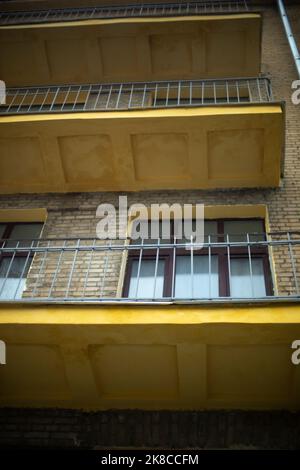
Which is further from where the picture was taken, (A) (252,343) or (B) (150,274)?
(B) (150,274)

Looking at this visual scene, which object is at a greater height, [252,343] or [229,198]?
[229,198]

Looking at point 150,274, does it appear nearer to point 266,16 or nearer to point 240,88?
point 240,88

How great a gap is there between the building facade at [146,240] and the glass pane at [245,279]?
2cm

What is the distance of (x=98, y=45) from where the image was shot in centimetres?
848

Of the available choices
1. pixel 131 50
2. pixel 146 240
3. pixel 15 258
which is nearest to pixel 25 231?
pixel 15 258

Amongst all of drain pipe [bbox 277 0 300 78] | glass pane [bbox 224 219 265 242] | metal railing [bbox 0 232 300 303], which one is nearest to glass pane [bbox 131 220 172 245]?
metal railing [bbox 0 232 300 303]

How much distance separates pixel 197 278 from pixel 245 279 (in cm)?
60

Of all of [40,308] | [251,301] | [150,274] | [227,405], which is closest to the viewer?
[251,301]

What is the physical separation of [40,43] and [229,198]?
526 cm

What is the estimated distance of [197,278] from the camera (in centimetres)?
539

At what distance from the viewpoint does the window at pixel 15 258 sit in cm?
536

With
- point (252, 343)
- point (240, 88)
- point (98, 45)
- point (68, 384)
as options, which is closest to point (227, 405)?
point (252, 343)

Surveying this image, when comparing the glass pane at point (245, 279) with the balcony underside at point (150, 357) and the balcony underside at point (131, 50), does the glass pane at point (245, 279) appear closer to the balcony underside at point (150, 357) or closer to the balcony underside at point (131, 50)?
the balcony underside at point (150, 357)

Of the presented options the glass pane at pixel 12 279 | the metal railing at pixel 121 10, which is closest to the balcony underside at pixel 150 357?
the glass pane at pixel 12 279
